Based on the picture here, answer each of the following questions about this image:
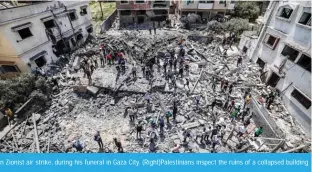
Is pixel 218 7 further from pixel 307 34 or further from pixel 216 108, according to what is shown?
pixel 216 108

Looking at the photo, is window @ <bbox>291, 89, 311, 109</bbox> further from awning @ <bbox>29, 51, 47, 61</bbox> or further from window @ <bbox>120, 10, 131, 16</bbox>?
window @ <bbox>120, 10, 131, 16</bbox>

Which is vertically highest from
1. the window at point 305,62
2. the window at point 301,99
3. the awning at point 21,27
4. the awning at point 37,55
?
the awning at point 21,27

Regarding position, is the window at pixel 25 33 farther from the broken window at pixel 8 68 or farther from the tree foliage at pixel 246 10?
the tree foliage at pixel 246 10

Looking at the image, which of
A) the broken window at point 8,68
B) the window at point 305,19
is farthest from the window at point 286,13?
the broken window at point 8,68

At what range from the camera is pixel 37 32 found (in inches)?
811

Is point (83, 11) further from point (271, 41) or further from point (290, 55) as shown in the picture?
point (290, 55)

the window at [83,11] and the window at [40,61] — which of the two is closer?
the window at [40,61]

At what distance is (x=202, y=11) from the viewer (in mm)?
35531

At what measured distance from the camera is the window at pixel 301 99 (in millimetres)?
14777

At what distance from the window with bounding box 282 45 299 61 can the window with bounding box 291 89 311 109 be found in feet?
10.1

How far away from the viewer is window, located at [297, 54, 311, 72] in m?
14.9

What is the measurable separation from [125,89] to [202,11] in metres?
26.1

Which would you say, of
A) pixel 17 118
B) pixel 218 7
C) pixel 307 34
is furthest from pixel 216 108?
pixel 218 7

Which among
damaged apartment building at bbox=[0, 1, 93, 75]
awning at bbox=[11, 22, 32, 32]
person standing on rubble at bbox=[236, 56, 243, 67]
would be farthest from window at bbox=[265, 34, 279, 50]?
awning at bbox=[11, 22, 32, 32]
